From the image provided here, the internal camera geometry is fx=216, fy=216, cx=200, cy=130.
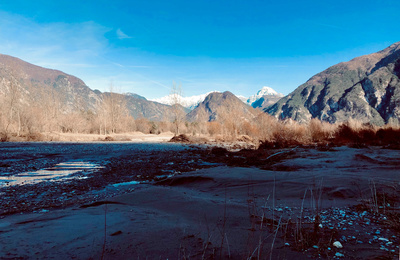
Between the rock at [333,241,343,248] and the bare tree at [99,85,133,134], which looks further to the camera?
the bare tree at [99,85,133,134]

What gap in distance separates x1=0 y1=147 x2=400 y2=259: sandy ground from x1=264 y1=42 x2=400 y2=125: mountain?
69.9 meters

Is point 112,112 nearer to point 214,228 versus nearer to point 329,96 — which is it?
point 214,228

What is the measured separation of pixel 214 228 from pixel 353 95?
118 metres

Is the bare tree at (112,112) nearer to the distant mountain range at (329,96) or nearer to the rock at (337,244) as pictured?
the distant mountain range at (329,96)

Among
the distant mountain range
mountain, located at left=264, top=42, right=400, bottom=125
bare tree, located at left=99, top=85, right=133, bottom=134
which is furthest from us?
mountain, located at left=264, top=42, right=400, bottom=125

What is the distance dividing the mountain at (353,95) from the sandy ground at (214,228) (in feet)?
229

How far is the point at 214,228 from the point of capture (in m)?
2.28

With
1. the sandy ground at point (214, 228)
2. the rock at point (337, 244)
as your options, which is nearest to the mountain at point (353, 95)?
the sandy ground at point (214, 228)

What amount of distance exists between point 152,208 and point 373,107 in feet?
367

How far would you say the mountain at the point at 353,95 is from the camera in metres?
84.2

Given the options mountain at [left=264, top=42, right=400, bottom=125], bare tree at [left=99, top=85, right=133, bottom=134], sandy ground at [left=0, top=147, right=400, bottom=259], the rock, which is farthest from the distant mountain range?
the rock

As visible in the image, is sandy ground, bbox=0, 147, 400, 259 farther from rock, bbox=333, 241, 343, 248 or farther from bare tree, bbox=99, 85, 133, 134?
bare tree, bbox=99, 85, 133, 134

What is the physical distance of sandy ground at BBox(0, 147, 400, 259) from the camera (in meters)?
1.75

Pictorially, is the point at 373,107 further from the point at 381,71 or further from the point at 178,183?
the point at 178,183
